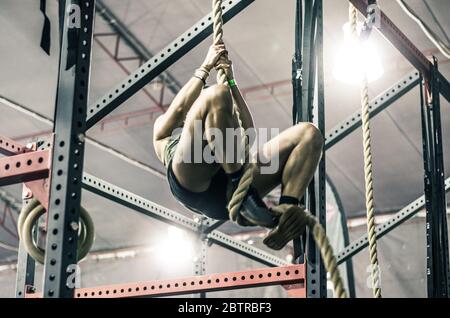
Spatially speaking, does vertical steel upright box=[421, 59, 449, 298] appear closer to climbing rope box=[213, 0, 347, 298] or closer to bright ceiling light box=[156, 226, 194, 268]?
climbing rope box=[213, 0, 347, 298]

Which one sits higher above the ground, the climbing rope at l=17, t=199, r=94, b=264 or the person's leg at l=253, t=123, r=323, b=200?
the person's leg at l=253, t=123, r=323, b=200

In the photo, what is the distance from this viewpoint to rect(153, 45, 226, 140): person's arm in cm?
318

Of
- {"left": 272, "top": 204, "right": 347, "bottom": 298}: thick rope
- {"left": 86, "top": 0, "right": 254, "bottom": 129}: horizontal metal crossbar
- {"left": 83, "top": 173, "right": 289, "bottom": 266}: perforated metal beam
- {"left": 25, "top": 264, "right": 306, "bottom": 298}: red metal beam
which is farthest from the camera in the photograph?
{"left": 83, "top": 173, "right": 289, "bottom": 266}: perforated metal beam

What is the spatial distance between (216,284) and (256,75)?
20.7 ft

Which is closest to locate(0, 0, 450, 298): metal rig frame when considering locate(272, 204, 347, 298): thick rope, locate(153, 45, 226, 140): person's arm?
locate(153, 45, 226, 140): person's arm

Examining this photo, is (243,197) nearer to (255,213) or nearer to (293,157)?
(255,213)

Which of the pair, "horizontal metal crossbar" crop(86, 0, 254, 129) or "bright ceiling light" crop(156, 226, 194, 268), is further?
"bright ceiling light" crop(156, 226, 194, 268)

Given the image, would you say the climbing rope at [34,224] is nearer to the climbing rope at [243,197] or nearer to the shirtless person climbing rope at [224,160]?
the shirtless person climbing rope at [224,160]

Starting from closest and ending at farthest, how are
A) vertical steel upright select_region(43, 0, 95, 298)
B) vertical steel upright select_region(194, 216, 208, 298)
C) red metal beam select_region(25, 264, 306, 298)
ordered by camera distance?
vertical steel upright select_region(43, 0, 95, 298) → red metal beam select_region(25, 264, 306, 298) → vertical steel upright select_region(194, 216, 208, 298)

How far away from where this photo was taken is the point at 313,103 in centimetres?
398

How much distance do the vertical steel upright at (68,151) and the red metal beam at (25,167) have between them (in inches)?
4.9

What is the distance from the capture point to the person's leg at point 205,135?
296cm

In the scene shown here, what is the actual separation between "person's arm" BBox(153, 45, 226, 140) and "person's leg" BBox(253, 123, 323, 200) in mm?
471
